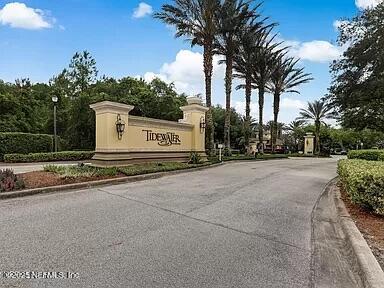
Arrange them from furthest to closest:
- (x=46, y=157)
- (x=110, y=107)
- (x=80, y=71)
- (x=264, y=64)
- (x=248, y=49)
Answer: (x=80, y=71)
(x=264, y=64)
(x=248, y=49)
(x=46, y=157)
(x=110, y=107)

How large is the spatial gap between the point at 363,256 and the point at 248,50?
26.1 meters

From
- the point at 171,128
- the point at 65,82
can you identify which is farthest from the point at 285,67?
the point at 65,82

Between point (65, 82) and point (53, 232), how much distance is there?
3899 centimetres

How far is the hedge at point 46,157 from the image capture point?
20031 millimetres

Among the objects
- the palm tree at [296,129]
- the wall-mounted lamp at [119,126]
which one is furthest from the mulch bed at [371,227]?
the palm tree at [296,129]

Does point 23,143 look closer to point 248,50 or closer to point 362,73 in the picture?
point 248,50

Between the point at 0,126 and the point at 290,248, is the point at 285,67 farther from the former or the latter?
the point at 290,248

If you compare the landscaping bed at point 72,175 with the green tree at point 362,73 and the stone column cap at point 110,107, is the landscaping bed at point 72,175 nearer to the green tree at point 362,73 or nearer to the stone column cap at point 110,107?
the stone column cap at point 110,107

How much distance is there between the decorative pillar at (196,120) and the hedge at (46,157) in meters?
8.32

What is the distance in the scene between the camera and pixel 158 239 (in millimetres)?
5125

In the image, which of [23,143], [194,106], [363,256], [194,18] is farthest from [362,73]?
[23,143]

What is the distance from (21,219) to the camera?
20.0 feet

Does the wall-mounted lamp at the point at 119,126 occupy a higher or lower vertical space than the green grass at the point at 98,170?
higher

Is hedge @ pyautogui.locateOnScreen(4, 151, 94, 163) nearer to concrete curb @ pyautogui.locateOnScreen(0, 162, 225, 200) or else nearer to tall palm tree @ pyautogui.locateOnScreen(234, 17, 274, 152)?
concrete curb @ pyautogui.locateOnScreen(0, 162, 225, 200)
